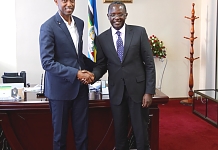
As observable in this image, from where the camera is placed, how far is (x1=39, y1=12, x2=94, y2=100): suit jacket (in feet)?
6.98

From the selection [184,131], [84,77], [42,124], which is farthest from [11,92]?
[184,131]

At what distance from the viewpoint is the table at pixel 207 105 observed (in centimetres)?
418

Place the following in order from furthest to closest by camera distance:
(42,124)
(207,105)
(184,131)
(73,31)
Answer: (207,105) → (184,131) → (42,124) → (73,31)

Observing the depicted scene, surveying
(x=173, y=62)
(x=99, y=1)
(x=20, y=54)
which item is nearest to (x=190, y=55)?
(x=173, y=62)

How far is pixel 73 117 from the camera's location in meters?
2.29

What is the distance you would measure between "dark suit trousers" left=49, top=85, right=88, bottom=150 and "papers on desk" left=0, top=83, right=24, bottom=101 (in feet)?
1.60

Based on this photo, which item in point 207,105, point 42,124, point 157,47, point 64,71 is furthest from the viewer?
point 157,47

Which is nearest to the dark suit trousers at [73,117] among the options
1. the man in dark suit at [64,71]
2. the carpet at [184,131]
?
the man in dark suit at [64,71]

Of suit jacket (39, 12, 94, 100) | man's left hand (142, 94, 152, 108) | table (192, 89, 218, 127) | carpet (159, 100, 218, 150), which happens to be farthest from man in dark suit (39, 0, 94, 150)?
table (192, 89, 218, 127)

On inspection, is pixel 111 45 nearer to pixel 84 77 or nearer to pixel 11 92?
pixel 84 77

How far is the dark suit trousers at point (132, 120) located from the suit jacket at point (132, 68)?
1.9 inches

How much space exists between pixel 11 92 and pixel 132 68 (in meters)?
1.07

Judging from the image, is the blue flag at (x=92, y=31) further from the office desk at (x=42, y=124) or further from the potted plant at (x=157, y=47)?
the potted plant at (x=157, y=47)

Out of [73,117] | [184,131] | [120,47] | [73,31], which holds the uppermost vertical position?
[73,31]
